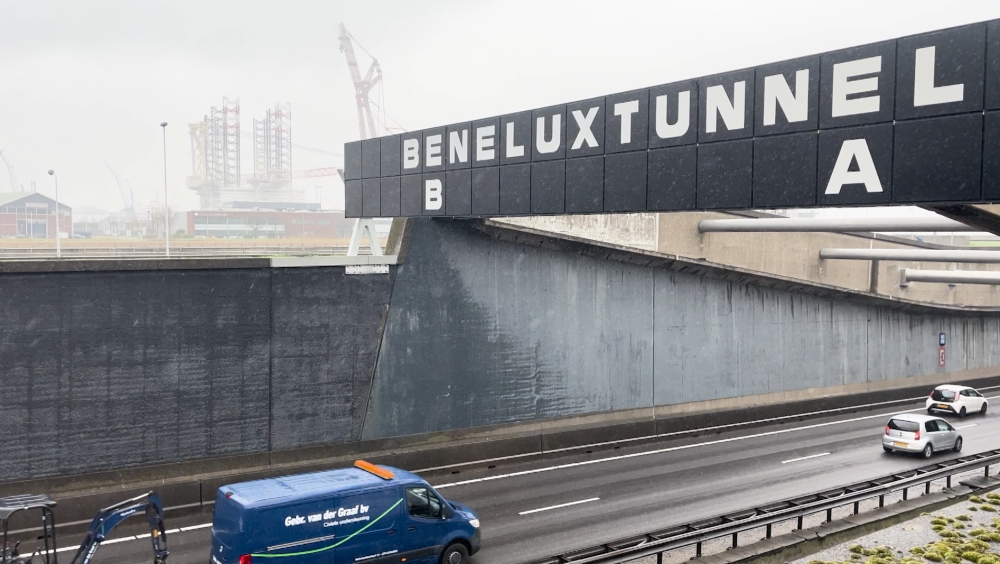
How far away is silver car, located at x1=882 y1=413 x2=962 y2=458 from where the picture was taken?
2517 centimetres

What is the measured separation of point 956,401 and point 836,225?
1375cm

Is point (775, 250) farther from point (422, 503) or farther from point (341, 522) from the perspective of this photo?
point (341, 522)

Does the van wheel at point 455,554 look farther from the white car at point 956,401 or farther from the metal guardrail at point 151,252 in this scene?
the white car at point 956,401

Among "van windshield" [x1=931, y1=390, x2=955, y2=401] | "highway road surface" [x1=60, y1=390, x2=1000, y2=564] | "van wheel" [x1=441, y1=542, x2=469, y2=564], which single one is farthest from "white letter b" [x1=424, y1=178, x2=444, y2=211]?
"van windshield" [x1=931, y1=390, x2=955, y2=401]

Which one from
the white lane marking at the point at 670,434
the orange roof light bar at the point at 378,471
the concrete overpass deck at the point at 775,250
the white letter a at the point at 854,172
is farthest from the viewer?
the concrete overpass deck at the point at 775,250

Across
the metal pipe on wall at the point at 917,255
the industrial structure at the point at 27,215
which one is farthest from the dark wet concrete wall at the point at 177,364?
the industrial structure at the point at 27,215

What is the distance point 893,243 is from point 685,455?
63.8 ft

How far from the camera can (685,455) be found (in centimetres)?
2605

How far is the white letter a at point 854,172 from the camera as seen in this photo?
13469 millimetres

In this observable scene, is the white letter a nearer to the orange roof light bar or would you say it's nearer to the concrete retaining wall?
the orange roof light bar

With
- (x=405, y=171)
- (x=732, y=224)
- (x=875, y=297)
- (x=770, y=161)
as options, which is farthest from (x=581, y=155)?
(x=875, y=297)

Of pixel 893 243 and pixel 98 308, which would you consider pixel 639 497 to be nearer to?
pixel 98 308

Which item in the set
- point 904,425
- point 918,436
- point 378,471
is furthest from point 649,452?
point 378,471

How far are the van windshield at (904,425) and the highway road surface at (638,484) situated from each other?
2.97 ft
